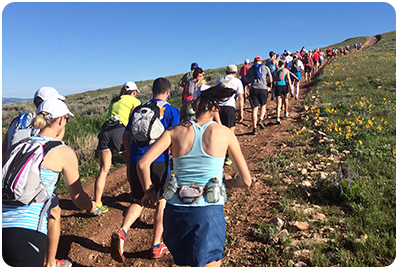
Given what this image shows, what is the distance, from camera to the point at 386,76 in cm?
1493

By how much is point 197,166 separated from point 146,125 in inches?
47.9

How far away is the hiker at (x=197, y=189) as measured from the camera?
225 centimetres

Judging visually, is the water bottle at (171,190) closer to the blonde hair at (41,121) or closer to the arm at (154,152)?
the arm at (154,152)

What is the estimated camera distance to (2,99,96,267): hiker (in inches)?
89.5

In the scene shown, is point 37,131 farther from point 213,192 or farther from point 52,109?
point 213,192

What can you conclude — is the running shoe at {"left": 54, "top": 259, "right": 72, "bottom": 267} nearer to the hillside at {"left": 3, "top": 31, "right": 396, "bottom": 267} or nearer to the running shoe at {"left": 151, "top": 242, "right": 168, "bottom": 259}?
the hillside at {"left": 3, "top": 31, "right": 396, "bottom": 267}

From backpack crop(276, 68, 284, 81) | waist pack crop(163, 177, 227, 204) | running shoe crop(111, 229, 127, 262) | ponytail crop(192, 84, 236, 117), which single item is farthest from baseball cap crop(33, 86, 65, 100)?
backpack crop(276, 68, 284, 81)

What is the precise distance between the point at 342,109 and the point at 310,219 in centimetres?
655

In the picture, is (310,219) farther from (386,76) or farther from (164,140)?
(386,76)

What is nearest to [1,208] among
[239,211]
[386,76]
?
[239,211]

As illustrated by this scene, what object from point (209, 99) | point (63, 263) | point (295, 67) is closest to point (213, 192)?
point (209, 99)

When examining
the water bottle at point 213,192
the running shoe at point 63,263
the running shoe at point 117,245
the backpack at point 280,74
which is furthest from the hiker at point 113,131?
the backpack at point 280,74

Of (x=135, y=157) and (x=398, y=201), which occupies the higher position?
(x=135, y=157)

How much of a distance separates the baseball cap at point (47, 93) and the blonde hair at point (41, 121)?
1.27m
